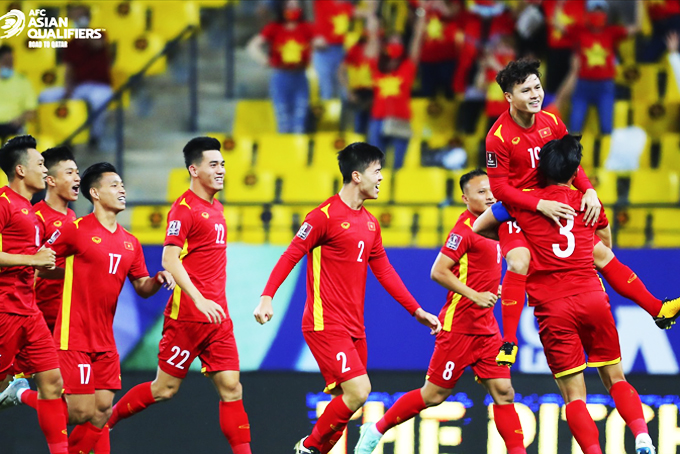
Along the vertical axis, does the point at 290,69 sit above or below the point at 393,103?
above

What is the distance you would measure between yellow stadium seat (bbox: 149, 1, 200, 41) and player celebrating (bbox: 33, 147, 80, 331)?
21.1ft

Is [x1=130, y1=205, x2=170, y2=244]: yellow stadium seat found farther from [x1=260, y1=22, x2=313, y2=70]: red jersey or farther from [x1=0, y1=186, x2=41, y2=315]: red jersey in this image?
[x1=0, y1=186, x2=41, y2=315]: red jersey

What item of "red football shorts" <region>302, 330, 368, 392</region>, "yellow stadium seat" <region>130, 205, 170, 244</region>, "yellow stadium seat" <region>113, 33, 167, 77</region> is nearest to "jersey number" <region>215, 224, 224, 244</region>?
"red football shorts" <region>302, 330, 368, 392</region>

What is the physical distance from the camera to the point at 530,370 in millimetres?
8633

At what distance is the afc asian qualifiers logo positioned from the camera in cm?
1404

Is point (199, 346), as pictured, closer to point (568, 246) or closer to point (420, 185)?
point (568, 246)

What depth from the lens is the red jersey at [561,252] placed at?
6605 millimetres

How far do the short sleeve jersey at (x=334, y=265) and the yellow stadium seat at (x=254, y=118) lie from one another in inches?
232

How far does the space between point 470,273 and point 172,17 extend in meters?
8.09

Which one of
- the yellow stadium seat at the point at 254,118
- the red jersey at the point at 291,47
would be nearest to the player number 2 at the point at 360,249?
the red jersey at the point at 291,47

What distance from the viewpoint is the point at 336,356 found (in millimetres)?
7312

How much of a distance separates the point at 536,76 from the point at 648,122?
22.3 feet

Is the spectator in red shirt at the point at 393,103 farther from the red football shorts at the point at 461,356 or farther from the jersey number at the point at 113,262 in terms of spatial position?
the jersey number at the point at 113,262

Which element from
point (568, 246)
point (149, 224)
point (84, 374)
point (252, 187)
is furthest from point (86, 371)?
point (252, 187)
